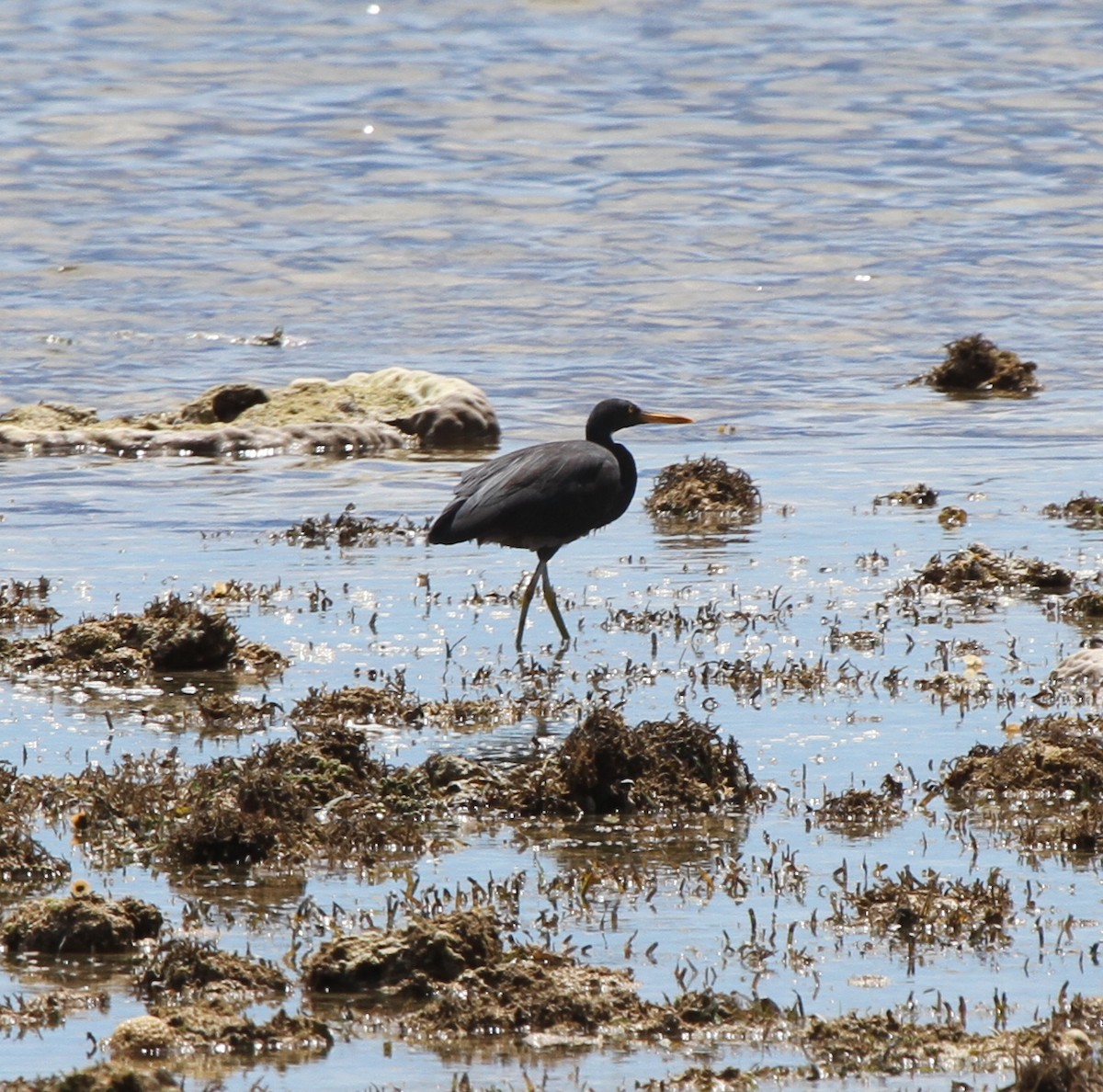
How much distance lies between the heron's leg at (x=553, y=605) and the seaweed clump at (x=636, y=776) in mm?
3209

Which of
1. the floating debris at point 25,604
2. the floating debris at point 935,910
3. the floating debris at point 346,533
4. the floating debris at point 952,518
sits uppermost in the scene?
the floating debris at point 935,910

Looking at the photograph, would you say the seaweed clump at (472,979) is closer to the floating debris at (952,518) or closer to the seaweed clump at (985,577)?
the seaweed clump at (985,577)

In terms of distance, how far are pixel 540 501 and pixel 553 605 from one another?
2.39ft

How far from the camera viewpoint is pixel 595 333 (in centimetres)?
2888

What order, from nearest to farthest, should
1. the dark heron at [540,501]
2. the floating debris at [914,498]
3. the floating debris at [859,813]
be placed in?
1. the floating debris at [859,813]
2. the dark heron at [540,501]
3. the floating debris at [914,498]

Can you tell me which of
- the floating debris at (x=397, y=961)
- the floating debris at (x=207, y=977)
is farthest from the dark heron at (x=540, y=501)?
the floating debris at (x=207, y=977)

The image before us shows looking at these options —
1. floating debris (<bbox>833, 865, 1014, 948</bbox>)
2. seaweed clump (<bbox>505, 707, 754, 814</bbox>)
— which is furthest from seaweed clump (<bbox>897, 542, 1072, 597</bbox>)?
floating debris (<bbox>833, 865, 1014, 948</bbox>)

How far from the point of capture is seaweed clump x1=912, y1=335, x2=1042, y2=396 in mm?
23672

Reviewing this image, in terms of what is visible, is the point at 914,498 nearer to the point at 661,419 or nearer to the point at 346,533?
the point at 661,419

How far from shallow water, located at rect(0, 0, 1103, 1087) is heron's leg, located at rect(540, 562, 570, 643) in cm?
14

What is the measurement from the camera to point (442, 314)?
1208 inches

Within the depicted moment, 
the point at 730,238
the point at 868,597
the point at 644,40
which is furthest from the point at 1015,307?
the point at 644,40

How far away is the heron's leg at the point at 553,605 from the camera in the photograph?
1186 cm

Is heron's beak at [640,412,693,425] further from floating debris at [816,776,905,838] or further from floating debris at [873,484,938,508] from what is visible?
floating debris at [816,776,905,838]
